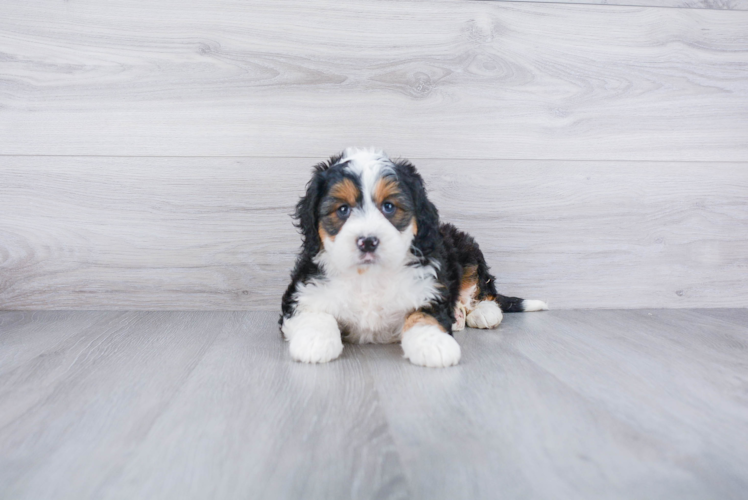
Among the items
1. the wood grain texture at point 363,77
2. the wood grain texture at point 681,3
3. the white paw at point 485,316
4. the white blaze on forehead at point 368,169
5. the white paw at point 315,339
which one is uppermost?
the wood grain texture at point 681,3

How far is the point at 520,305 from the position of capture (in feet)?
8.30

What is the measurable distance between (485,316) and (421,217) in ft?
1.87

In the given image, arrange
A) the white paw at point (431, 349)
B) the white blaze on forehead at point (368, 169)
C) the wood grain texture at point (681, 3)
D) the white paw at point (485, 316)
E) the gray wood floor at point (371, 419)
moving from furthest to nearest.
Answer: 1. the wood grain texture at point (681, 3)
2. the white paw at point (485, 316)
3. the white blaze on forehead at point (368, 169)
4. the white paw at point (431, 349)
5. the gray wood floor at point (371, 419)

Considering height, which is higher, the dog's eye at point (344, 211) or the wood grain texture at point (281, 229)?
the dog's eye at point (344, 211)

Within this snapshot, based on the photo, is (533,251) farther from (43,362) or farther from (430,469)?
(43,362)

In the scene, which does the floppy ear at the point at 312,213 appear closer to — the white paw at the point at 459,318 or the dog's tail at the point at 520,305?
the white paw at the point at 459,318

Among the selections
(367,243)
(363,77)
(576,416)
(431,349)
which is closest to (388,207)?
(367,243)

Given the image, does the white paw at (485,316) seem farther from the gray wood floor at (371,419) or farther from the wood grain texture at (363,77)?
the wood grain texture at (363,77)

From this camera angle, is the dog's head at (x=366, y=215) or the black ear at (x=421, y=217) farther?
the black ear at (x=421, y=217)

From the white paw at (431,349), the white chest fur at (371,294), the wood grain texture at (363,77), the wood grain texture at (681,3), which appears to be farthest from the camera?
the wood grain texture at (681,3)

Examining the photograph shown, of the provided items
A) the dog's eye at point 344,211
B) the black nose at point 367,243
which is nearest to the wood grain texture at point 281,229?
the dog's eye at point 344,211

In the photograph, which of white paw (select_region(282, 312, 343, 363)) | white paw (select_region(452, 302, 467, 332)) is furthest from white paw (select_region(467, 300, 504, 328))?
white paw (select_region(282, 312, 343, 363))

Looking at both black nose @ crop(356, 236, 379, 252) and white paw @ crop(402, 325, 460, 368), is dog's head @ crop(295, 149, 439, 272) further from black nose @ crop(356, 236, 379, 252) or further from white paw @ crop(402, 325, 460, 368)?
white paw @ crop(402, 325, 460, 368)

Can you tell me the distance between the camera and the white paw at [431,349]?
1.62 m
